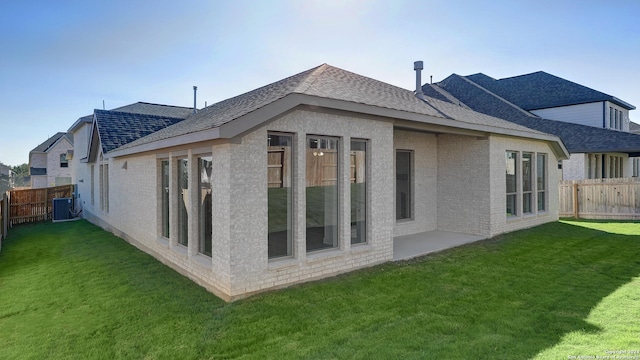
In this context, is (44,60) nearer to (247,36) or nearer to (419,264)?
(247,36)

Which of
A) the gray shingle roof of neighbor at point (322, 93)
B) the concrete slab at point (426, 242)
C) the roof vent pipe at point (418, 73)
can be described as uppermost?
the roof vent pipe at point (418, 73)

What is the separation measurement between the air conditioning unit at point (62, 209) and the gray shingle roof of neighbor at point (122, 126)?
6073 mm

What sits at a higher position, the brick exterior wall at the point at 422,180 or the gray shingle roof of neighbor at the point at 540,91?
the gray shingle roof of neighbor at the point at 540,91

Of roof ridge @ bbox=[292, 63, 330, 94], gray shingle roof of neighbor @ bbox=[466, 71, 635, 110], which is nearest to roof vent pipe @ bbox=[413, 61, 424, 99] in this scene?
roof ridge @ bbox=[292, 63, 330, 94]

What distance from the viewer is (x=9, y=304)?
6000mm

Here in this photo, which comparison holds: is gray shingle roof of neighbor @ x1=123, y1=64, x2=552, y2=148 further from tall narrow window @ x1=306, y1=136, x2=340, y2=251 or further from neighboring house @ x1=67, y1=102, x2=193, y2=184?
neighboring house @ x1=67, y1=102, x2=193, y2=184

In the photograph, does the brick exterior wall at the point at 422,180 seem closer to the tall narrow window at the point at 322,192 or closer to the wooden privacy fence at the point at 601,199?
the tall narrow window at the point at 322,192

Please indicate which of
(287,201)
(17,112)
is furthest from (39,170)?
(287,201)

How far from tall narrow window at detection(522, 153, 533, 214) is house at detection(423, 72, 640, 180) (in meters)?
8.52

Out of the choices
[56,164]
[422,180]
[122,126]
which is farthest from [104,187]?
[56,164]

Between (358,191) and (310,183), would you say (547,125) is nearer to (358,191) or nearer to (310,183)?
(358,191)

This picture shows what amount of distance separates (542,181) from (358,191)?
8.80 metres

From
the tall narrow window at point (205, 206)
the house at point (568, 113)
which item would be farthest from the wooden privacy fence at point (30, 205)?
the house at point (568, 113)

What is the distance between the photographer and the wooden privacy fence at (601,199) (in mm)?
14328
